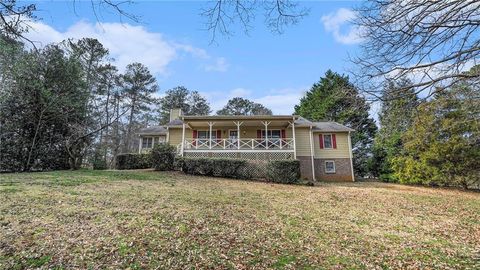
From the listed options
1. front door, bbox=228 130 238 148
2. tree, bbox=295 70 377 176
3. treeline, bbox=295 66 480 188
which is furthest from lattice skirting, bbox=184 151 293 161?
tree, bbox=295 70 377 176

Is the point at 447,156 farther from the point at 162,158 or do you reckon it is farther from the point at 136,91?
the point at 136,91

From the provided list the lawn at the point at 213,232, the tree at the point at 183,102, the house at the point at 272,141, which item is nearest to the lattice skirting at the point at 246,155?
the house at the point at 272,141

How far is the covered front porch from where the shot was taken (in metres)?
17.9

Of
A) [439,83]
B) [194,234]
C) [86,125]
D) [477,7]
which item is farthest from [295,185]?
[86,125]

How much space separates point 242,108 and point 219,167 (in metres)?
24.0

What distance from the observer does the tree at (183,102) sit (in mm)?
34750

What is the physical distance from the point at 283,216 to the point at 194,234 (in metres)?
2.85

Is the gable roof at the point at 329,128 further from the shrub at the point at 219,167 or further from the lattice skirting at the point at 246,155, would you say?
the shrub at the point at 219,167

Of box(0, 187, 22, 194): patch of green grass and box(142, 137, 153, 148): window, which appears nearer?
box(0, 187, 22, 194): patch of green grass

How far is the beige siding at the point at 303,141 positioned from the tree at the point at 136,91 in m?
20.1

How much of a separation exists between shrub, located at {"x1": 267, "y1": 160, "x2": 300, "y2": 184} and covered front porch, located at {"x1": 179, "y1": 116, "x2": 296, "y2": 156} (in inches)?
129

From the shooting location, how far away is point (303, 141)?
63.8 feet

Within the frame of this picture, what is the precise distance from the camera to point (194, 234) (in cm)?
513

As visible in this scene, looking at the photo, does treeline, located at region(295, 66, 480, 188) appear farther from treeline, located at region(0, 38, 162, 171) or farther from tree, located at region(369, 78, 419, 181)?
treeline, located at region(0, 38, 162, 171)
